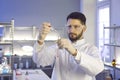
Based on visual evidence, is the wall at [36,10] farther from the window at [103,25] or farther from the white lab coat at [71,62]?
the white lab coat at [71,62]

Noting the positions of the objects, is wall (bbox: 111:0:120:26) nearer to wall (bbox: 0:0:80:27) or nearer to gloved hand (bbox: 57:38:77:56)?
wall (bbox: 0:0:80:27)

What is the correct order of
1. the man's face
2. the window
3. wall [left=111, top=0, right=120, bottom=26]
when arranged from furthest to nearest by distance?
1. the window
2. wall [left=111, top=0, right=120, bottom=26]
3. the man's face

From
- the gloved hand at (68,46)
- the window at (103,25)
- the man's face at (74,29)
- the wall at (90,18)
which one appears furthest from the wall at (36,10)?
the gloved hand at (68,46)

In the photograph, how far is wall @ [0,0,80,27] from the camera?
19.7ft

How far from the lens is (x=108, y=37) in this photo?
201 inches

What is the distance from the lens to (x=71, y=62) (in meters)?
1.34

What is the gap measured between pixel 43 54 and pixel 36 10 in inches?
193

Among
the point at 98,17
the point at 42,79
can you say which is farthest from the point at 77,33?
the point at 98,17

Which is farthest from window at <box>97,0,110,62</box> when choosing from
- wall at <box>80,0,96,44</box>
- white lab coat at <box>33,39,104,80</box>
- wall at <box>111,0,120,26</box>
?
white lab coat at <box>33,39,104,80</box>

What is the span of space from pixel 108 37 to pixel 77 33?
3.93 metres

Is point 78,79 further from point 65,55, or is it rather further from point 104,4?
point 104,4

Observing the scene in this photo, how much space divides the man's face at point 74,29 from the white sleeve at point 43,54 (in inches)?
6.3

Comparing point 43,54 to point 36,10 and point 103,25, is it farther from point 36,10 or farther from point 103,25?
point 36,10

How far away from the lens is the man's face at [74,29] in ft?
4.18
